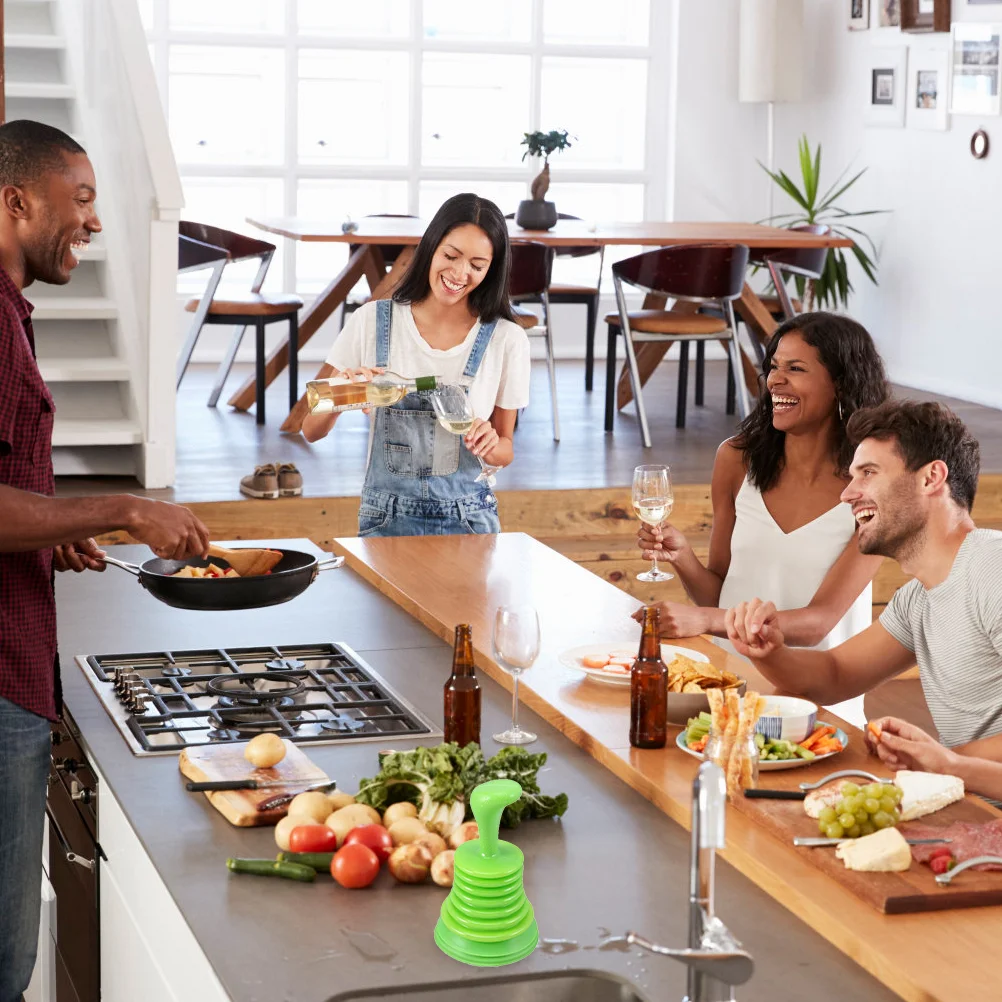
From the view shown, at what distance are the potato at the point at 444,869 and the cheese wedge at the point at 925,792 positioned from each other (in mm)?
581

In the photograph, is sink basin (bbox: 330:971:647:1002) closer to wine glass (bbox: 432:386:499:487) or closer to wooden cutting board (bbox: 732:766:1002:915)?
wooden cutting board (bbox: 732:766:1002:915)

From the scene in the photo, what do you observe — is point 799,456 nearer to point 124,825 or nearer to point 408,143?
point 124,825

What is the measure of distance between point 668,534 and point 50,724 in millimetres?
1287

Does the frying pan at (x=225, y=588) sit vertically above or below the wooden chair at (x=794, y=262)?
below

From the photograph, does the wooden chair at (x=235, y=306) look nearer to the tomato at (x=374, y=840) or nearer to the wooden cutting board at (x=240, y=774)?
the wooden cutting board at (x=240, y=774)

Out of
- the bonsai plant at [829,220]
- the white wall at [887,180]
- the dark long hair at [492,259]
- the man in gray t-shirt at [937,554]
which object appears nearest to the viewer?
the man in gray t-shirt at [937,554]

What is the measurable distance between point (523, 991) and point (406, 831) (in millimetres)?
308

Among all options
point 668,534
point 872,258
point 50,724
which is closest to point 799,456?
point 668,534

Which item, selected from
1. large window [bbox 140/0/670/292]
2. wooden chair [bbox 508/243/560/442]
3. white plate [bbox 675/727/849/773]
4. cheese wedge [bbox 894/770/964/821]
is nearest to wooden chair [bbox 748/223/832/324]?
wooden chair [bbox 508/243/560/442]

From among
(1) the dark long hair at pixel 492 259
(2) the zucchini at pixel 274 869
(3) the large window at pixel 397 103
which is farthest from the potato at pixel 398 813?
(3) the large window at pixel 397 103

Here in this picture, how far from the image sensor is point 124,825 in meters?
2.10

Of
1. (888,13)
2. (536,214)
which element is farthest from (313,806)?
(888,13)

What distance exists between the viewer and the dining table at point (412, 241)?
6695mm

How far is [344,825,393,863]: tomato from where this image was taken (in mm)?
1878
